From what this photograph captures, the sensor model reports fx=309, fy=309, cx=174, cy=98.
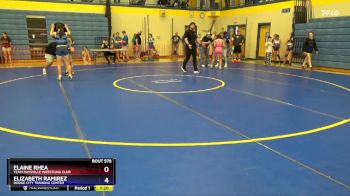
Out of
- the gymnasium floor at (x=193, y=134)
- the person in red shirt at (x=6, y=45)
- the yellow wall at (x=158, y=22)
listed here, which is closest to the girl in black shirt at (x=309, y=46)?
the gymnasium floor at (x=193, y=134)

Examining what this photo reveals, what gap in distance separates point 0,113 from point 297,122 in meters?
6.10

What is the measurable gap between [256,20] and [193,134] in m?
17.9

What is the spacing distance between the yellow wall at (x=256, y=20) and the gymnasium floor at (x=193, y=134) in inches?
395

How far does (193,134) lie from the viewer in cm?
526

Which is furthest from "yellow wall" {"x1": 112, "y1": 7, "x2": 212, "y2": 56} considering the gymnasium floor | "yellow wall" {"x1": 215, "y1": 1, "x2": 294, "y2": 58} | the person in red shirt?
the gymnasium floor

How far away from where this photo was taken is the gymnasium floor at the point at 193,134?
3.65 metres

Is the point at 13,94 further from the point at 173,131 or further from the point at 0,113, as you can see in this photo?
the point at 173,131

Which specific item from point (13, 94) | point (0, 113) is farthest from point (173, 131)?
point (13, 94)

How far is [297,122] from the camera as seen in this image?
601cm

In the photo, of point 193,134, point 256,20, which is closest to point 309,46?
point 256,20
